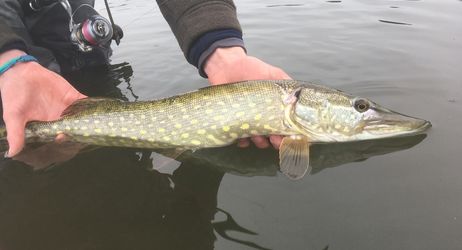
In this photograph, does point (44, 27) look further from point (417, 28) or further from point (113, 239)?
Result: point (417, 28)

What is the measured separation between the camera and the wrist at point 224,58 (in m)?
2.64

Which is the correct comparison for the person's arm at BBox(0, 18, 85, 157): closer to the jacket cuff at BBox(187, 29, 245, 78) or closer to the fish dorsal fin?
the fish dorsal fin

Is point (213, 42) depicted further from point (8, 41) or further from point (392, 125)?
point (8, 41)

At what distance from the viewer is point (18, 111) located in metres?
2.48

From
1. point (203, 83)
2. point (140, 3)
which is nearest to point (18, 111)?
point (203, 83)

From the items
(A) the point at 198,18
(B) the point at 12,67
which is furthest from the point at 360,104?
(B) the point at 12,67

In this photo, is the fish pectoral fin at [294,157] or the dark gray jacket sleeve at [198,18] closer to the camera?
the fish pectoral fin at [294,157]

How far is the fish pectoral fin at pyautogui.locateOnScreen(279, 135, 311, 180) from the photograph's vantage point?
2125 mm

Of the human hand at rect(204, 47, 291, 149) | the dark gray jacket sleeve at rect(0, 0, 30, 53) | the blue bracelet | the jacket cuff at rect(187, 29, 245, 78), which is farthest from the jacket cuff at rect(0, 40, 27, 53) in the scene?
the human hand at rect(204, 47, 291, 149)

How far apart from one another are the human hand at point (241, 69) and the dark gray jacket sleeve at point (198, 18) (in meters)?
0.18

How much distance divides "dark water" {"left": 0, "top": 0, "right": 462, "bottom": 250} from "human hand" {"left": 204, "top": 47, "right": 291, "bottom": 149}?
0.34ft

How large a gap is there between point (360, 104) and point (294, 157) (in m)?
0.57

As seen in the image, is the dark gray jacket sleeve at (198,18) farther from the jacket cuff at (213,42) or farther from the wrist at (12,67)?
the wrist at (12,67)

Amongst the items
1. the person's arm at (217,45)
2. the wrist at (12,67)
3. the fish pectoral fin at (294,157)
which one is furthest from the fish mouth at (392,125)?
the wrist at (12,67)
